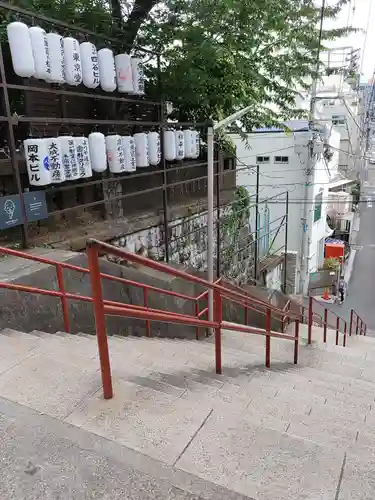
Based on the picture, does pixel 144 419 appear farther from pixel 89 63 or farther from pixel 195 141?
pixel 195 141

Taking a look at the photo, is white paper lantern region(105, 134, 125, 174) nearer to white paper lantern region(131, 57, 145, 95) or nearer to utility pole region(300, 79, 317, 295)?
white paper lantern region(131, 57, 145, 95)

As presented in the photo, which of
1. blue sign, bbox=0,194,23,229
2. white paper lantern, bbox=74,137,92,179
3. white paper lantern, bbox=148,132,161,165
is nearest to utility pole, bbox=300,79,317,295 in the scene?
white paper lantern, bbox=148,132,161,165

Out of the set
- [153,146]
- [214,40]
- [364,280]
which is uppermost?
[214,40]

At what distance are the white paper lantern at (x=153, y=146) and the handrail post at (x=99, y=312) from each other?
16.7 feet

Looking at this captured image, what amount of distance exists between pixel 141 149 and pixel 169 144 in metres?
0.83

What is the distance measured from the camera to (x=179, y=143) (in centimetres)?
750

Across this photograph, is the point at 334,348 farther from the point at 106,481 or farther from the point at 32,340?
the point at 106,481

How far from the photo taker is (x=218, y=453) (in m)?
1.95

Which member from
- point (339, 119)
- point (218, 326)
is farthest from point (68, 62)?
point (339, 119)

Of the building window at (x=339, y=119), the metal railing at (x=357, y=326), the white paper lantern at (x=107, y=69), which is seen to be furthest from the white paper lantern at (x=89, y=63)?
the building window at (x=339, y=119)

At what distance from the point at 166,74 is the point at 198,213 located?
9.96ft

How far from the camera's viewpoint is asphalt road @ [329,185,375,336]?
691 inches

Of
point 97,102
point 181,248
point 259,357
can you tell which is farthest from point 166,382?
point 97,102

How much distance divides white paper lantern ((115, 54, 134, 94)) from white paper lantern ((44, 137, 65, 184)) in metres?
1.77
